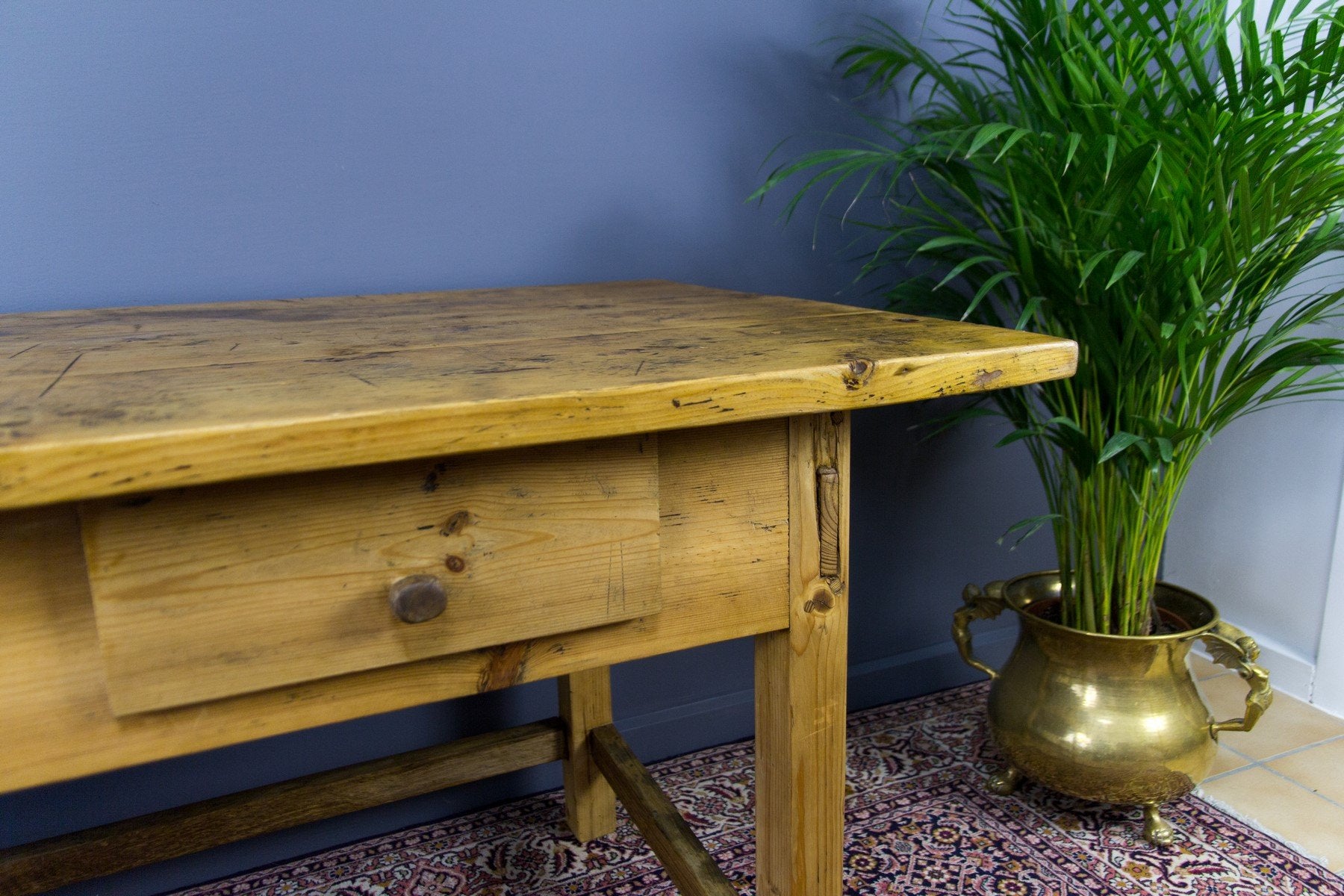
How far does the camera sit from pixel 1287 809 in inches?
60.6

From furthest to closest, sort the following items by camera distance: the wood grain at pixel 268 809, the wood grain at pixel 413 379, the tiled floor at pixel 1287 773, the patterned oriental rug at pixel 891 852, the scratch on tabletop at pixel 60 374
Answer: the tiled floor at pixel 1287 773
the patterned oriental rug at pixel 891 852
the wood grain at pixel 268 809
the scratch on tabletop at pixel 60 374
the wood grain at pixel 413 379

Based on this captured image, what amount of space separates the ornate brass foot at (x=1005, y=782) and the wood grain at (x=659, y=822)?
578 millimetres

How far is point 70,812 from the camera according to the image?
1312 millimetres

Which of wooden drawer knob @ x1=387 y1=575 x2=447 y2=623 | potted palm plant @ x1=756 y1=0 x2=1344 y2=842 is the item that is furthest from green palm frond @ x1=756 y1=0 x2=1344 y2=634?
wooden drawer knob @ x1=387 y1=575 x2=447 y2=623

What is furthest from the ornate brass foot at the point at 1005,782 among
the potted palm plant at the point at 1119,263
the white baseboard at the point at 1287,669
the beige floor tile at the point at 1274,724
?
the white baseboard at the point at 1287,669

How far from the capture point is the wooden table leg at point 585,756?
1404mm

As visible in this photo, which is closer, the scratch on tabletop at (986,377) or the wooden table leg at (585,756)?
the scratch on tabletop at (986,377)

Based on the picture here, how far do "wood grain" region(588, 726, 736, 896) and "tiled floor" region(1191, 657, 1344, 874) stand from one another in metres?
0.92

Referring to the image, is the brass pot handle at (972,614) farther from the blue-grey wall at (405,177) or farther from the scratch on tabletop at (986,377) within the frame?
the scratch on tabletop at (986,377)

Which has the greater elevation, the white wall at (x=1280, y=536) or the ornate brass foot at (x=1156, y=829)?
the white wall at (x=1280, y=536)

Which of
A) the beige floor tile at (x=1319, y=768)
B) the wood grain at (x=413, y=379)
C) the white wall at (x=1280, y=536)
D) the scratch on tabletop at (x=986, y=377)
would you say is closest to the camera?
the wood grain at (x=413, y=379)

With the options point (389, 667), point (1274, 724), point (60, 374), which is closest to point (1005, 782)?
point (1274, 724)

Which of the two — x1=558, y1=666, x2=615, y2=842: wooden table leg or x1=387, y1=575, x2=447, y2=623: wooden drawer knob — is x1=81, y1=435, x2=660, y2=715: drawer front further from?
x1=558, y1=666, x2=615, y2=842: wooden table leg

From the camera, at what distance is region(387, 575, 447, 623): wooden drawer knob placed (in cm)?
63
